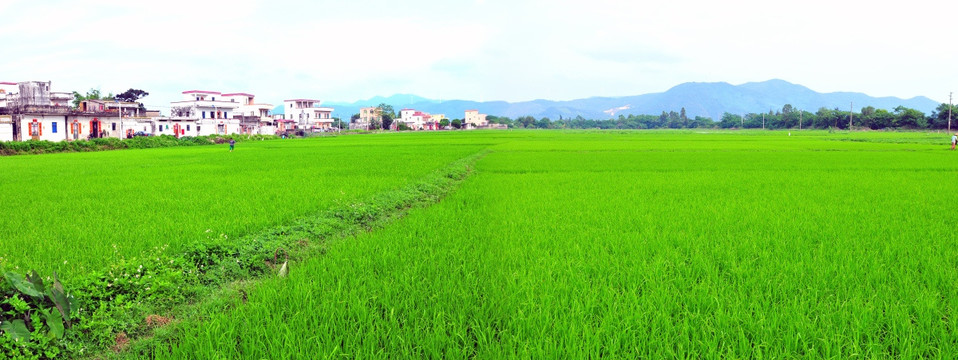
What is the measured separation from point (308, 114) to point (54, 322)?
261 ft

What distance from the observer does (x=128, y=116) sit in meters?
42.3

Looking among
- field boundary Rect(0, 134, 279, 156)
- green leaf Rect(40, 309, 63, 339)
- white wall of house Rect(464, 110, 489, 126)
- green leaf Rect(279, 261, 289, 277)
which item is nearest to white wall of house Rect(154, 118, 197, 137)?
field boundary Rect(0, 134, 279, 156)

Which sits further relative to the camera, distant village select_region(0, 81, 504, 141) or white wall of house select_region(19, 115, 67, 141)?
distant village select_region(0, 81, 504, 141)

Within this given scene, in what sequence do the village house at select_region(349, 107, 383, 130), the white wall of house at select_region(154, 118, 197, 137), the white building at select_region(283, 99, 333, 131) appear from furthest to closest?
the village house at select_region(349, 107, 383, 130), the white building at select_region(283, 99, 333, 131), the white wall of house at select_region(154, 118, 197, 137)

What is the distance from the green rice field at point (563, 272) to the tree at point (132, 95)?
57.0 meters

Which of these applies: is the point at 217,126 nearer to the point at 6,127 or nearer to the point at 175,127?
the point at 175,127

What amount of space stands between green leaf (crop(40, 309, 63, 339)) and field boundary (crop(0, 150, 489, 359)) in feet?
0.06

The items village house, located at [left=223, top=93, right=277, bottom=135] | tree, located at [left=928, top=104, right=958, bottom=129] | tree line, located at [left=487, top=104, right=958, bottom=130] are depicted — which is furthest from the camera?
tree line, located at [left=487, top=104, right=958, bottom=130]

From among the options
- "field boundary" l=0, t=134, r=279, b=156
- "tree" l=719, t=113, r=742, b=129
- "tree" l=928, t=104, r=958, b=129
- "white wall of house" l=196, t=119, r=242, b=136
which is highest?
"tree" l=719, t=113, r=742, b=129

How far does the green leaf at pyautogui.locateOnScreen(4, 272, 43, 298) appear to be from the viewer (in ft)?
9.22

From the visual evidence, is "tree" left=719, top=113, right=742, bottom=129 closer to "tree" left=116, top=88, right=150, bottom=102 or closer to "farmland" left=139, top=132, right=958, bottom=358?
"tree" left=116, top=88, right=150, bottom=102

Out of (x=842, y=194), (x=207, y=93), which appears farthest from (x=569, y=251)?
(x=207, y=93)

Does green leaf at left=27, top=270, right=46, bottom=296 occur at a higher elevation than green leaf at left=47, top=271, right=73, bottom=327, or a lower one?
higher

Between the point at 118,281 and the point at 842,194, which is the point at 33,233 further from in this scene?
the point at 842,194
